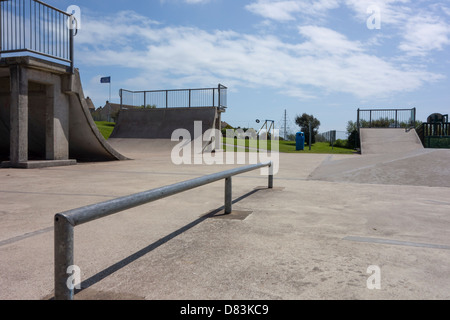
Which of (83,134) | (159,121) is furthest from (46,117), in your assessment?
(159,121)

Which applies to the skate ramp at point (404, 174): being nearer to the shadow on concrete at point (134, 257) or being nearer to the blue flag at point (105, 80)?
the shadow on concrete at point (134, 257)

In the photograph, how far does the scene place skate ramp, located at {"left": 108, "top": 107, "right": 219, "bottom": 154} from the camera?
2183 cm

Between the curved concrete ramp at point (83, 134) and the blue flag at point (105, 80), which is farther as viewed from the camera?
the blue flag at point (105, 80)

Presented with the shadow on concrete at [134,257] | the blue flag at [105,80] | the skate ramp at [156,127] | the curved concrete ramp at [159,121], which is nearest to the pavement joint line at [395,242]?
the shadow on concrete at [134,257]

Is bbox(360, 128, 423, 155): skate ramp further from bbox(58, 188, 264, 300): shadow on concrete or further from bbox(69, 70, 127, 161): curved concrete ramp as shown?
bbox(58, 188, 264, 300): shadow on concrete

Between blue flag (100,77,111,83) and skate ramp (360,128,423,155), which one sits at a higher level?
blue flag (100,77,111,83)

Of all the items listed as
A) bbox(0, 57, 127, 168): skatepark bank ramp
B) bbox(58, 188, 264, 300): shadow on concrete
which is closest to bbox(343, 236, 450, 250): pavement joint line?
bbox(58, 188, 264, 300): shadow on concrete

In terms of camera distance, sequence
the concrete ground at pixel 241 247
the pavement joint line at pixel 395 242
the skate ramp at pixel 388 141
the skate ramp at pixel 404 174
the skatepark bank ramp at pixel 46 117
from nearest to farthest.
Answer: the concrete ground at pixel 241 247 → the pavement joint line at pixel 395 242 → the skate ramp at pixel 404 174 → the skatepark bank ramp at pixel 46 117 → the skate ramp at pixel 388 141

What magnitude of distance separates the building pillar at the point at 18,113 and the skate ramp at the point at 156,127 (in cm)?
1009

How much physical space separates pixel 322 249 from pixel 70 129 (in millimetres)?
11910

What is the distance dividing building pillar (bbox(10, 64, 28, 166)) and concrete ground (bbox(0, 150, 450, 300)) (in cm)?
465

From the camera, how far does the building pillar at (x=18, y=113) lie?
9.98 metres

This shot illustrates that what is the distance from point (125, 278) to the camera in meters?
2.49

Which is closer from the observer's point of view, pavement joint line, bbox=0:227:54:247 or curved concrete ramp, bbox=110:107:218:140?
pavement joint line, bbox=0:227:54:247
